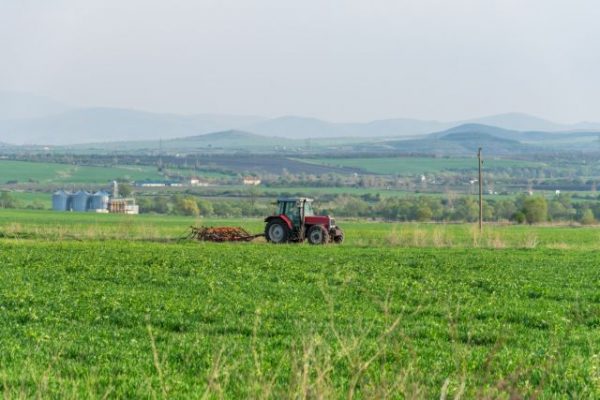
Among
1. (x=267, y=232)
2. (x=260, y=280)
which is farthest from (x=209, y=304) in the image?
(x=267, y=232)

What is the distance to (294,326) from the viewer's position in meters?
14.2

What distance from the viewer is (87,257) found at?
93.2 ft

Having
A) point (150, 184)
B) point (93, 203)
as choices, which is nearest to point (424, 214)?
point (93, 203)

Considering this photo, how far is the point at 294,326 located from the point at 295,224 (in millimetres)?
26303

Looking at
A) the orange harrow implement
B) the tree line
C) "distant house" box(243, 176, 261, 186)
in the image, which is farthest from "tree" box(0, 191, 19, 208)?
the orange harrow implement

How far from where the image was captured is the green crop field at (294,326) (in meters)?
9.03

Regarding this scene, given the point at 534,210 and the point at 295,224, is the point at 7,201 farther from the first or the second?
the point at 295,224

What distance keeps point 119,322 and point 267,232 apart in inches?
1020

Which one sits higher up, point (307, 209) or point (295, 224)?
point (307, 209)

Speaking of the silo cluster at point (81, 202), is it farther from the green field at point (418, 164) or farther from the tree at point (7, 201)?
the green field at point (418, 164)

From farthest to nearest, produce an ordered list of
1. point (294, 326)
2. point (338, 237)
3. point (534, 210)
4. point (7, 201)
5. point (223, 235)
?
point (7, 201), point (534, 210), point (223, 235), point (338, 237), point (294, 326)

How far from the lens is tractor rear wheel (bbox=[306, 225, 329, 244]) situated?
131 feet

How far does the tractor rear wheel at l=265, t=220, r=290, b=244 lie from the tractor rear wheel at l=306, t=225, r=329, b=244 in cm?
99

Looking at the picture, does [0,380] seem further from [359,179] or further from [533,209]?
[359,179]
